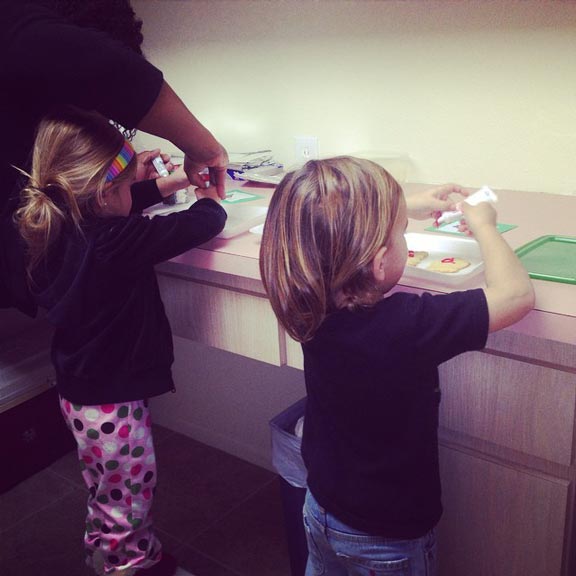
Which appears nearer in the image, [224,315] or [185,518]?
[224,315]

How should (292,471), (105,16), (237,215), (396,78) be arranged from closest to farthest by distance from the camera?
(292,471), (237,215), (396,78), (105,16)

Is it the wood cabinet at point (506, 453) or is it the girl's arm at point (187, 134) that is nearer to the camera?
the wood cabinet at point (506, 453)

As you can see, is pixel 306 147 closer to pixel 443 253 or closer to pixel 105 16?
pixel 105 16

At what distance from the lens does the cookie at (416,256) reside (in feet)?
3.62

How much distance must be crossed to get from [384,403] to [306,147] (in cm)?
105

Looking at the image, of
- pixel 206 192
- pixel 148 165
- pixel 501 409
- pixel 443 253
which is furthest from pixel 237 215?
pixel 501 409

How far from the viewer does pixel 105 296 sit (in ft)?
3.77

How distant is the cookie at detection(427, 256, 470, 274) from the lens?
105 centimetres

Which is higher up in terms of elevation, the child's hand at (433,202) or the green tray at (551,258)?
the child's hand at (433,202)

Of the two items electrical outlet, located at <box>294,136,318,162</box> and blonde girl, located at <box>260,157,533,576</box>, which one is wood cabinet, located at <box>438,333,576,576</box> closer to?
blonde girl, located at <box>260,157,533,576</box>

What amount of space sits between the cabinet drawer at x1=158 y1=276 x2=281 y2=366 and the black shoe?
1.79 feet

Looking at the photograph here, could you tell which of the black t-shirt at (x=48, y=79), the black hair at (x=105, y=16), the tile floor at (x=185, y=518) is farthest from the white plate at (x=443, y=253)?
the tile floor at (x=185, y=518)

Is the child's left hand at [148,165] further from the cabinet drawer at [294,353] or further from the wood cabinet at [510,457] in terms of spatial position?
the wood cabinet at [510,457]

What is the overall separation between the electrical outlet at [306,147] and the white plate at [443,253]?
612 millimetres
